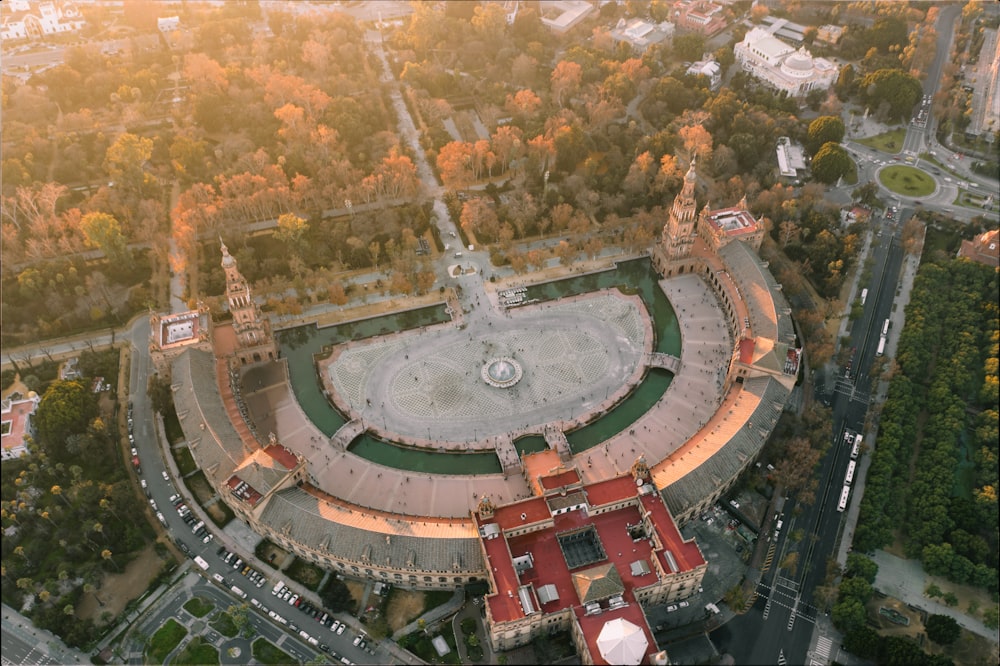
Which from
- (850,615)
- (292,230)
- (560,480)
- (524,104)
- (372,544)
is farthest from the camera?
(524,104)

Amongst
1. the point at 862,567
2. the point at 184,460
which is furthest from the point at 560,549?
the point at 184,460

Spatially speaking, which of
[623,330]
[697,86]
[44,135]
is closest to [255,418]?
[623,330]

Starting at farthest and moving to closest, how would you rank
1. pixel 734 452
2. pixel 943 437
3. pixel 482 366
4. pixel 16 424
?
pixel 482 366, pixel 943 437, pixel 16 424, pixel 734 452

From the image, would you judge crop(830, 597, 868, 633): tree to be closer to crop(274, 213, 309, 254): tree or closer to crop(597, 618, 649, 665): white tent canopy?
crop(597, 618, 649, 665): white tent canopy

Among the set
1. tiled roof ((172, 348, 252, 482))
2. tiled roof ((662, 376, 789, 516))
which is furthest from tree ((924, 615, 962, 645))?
tiled roof ((172, 348, 252, 482))

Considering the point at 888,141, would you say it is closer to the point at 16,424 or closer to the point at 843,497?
the point at 843,497

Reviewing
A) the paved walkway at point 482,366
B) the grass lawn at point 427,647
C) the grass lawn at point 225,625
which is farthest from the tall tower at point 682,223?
the grass lawn at point 225,625

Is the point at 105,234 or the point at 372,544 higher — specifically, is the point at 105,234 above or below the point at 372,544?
above

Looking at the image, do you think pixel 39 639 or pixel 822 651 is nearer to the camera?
pixel 39 639
